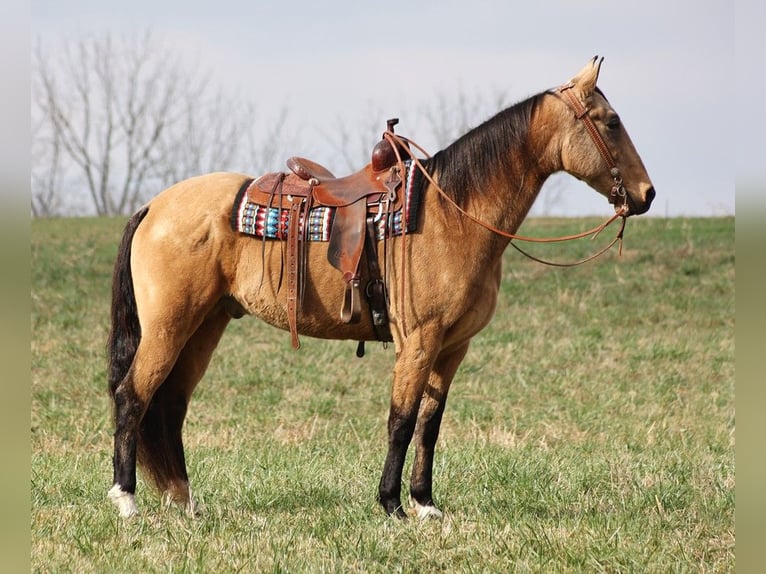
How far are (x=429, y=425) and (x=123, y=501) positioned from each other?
1.82 metres

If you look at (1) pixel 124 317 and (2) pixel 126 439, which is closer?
(2) pixel 126 439

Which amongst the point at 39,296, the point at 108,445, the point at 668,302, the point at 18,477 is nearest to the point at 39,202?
the point at 39,296

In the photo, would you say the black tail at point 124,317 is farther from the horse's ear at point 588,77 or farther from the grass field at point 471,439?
the horse's ear at point 588,77

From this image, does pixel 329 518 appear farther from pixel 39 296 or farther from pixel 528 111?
pixel 39 296

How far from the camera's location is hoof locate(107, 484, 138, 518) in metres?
5.13

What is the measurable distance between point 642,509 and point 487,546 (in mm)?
1319

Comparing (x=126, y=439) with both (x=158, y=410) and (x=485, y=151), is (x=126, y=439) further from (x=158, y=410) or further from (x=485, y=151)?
(x=485, y=151)

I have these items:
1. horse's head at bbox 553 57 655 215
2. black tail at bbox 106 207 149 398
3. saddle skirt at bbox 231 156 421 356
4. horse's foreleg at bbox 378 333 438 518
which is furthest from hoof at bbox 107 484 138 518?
horse's head at bbox 553 57 655 215

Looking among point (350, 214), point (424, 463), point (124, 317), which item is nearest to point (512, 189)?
point (350, 214)

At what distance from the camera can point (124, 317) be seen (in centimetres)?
555

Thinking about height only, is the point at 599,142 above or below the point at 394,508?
above

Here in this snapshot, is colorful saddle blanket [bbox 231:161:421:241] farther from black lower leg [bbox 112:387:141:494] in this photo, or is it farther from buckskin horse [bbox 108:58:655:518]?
black lower leg [bbox 112:387:141:494]

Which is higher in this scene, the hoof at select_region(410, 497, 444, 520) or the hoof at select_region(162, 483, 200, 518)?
the hoof at select_region(410, 497, 444, 520)

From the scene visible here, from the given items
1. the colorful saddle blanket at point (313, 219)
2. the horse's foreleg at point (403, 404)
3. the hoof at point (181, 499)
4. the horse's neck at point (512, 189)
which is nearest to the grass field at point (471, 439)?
the hoof at point (181, 499)
